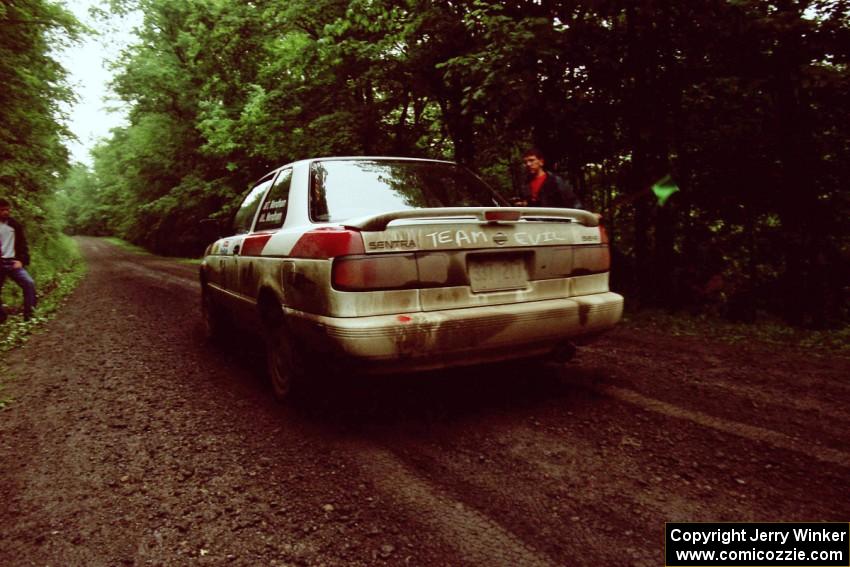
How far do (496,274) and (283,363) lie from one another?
1575mm

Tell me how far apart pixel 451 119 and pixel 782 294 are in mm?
6392

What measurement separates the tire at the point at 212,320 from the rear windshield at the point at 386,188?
254 centimetres

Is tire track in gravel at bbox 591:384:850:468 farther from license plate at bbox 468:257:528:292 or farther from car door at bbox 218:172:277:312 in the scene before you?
car door at bbox 218:172:277:312

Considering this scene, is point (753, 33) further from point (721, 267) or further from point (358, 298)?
point (358, 298)

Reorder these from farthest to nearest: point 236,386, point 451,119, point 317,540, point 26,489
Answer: point 451,119 < point 236,386 < point 26,489 < point 317,540

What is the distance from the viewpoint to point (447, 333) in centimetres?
272

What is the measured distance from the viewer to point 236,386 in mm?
4051

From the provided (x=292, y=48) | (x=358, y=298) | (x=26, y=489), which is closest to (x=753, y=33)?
(x=358, y=298)

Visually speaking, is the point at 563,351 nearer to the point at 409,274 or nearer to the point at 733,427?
the point at 733,427

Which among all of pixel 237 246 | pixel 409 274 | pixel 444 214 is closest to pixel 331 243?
pixel 409 274

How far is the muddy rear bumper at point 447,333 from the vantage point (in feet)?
8.54

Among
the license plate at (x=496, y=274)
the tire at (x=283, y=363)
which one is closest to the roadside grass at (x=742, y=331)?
the license plate at (x=496, y=274)

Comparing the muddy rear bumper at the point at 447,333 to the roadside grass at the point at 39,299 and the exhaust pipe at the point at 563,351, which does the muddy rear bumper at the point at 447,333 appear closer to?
the exhaust pipe at the point at 563,351

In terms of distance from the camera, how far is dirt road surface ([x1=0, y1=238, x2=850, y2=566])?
2002 mm
